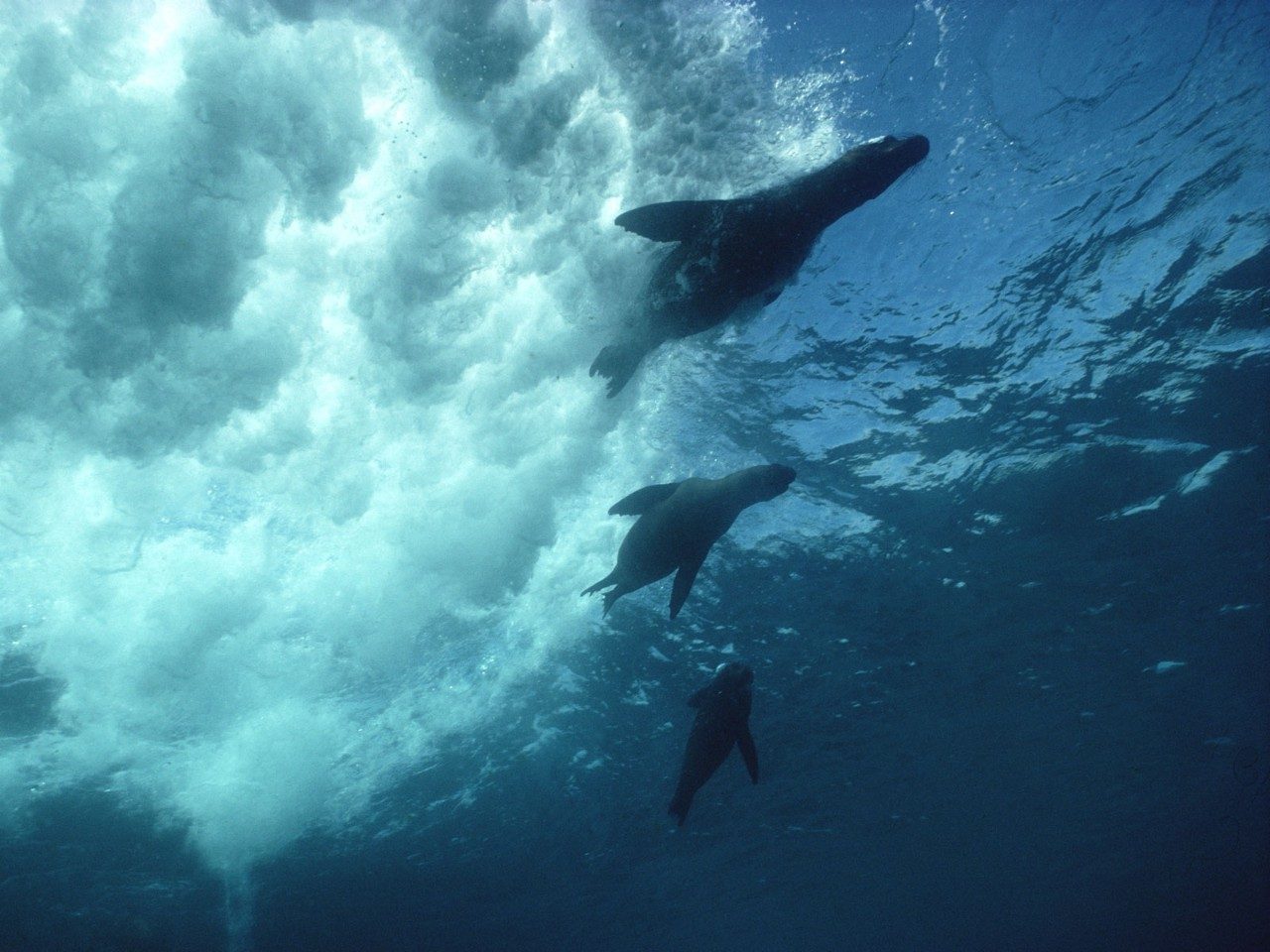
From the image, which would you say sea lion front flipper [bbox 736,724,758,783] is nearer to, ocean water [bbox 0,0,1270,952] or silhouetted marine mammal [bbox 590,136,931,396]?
silhouetted marine mammal [bbox 590,136,931,396]

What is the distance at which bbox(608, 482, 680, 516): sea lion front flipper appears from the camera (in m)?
5.62

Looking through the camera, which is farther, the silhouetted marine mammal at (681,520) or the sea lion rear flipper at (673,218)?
the silhouetted marine mammal at (681,520)

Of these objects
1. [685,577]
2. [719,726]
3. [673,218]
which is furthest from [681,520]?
[673,218]

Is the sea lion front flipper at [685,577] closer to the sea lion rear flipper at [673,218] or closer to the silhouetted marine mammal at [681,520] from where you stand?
the silhouetted marine mammal at [681,520]

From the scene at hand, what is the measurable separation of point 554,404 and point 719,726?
507cm

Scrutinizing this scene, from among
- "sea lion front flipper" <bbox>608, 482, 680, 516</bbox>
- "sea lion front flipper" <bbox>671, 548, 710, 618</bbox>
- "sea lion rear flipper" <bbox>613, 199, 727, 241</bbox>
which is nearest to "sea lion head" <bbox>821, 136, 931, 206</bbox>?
"sea lion rear flipper" <bbox>613, 199, 727, 241</bbox>

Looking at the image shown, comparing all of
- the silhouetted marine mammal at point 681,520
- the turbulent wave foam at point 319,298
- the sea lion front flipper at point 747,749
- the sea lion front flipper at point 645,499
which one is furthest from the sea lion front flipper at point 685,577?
the turbulent wave foam at point 319,298

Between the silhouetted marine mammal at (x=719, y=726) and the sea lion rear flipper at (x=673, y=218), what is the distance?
170 inches

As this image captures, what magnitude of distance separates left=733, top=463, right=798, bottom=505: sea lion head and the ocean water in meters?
2.55

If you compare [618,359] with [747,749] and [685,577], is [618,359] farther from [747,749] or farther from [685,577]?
[747,749]

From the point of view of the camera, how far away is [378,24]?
5.70 metres

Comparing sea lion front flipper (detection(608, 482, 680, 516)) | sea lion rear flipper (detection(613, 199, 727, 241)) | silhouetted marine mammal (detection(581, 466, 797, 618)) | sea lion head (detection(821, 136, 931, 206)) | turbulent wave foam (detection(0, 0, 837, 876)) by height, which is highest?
turbulent wave foam (detection(0, 0, 837, 876))

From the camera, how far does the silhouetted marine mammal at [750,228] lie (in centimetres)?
409

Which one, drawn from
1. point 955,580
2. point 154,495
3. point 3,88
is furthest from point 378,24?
point 955,580
